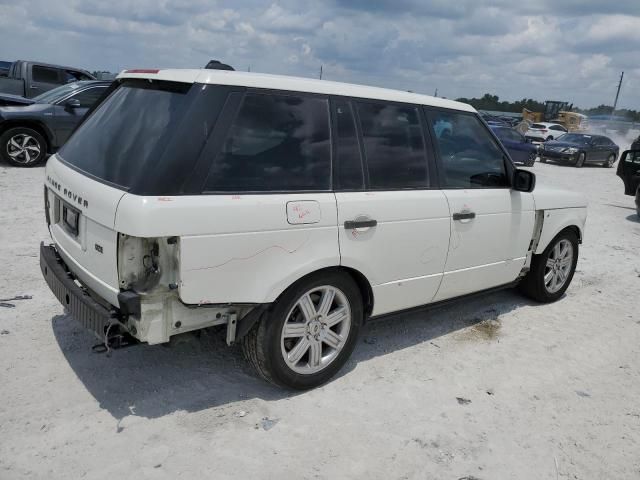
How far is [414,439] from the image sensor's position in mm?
3174

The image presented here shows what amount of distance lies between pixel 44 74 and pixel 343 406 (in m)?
14.6

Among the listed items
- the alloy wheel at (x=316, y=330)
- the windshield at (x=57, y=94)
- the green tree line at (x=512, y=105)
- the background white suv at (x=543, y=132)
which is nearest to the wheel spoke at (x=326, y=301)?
the alloy wheel at (x=316, y=330)

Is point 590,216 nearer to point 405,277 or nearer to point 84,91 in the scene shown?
point 405,277

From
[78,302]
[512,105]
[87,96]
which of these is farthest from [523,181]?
[512,105]

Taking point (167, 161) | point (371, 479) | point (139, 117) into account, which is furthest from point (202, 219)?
point (371, 479)

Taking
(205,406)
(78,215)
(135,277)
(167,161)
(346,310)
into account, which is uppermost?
(167,161)

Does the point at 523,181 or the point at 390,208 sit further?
the point at 523,181

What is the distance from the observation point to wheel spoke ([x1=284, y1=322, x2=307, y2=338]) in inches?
132

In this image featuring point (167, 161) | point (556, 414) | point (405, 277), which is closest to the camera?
point (167, 161)

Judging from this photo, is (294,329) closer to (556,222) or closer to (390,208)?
(390,208)

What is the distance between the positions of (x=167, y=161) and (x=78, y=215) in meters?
0.81

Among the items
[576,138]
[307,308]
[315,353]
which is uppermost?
[576,138]

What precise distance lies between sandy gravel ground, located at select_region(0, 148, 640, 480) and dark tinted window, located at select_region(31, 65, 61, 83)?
11.6m

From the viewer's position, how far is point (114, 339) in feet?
9.62
